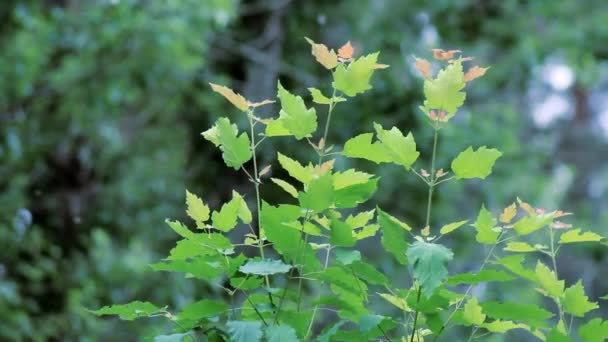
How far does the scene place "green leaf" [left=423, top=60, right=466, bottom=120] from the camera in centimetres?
88

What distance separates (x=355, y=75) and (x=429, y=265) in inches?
9.1

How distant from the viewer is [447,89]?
0.89 meters

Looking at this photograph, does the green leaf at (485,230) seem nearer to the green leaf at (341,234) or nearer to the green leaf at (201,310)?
the green leaf at (341,234)

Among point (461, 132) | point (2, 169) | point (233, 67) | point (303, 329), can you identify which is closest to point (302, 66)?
point (233, 67)

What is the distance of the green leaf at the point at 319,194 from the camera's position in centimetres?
84

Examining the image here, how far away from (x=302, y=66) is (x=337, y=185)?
4097 mm

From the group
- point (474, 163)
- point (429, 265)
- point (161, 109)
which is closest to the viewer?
point (429, 265)

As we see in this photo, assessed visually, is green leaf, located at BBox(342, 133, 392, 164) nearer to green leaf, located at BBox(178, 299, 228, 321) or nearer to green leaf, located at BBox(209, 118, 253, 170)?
green leaf, located at BBox(209, 118, 253, 170)

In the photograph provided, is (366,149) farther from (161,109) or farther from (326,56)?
(161,109)

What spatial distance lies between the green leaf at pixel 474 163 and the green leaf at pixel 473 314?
0.14m

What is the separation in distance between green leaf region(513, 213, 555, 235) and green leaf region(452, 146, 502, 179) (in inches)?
2.5

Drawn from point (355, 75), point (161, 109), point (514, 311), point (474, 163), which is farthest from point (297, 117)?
point (161, 109)

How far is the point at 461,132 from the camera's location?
4711mm

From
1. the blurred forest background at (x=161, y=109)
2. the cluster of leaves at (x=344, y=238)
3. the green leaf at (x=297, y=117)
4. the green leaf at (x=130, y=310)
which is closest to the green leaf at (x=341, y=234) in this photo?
the cluster of leaves at (x=344, y=238)
